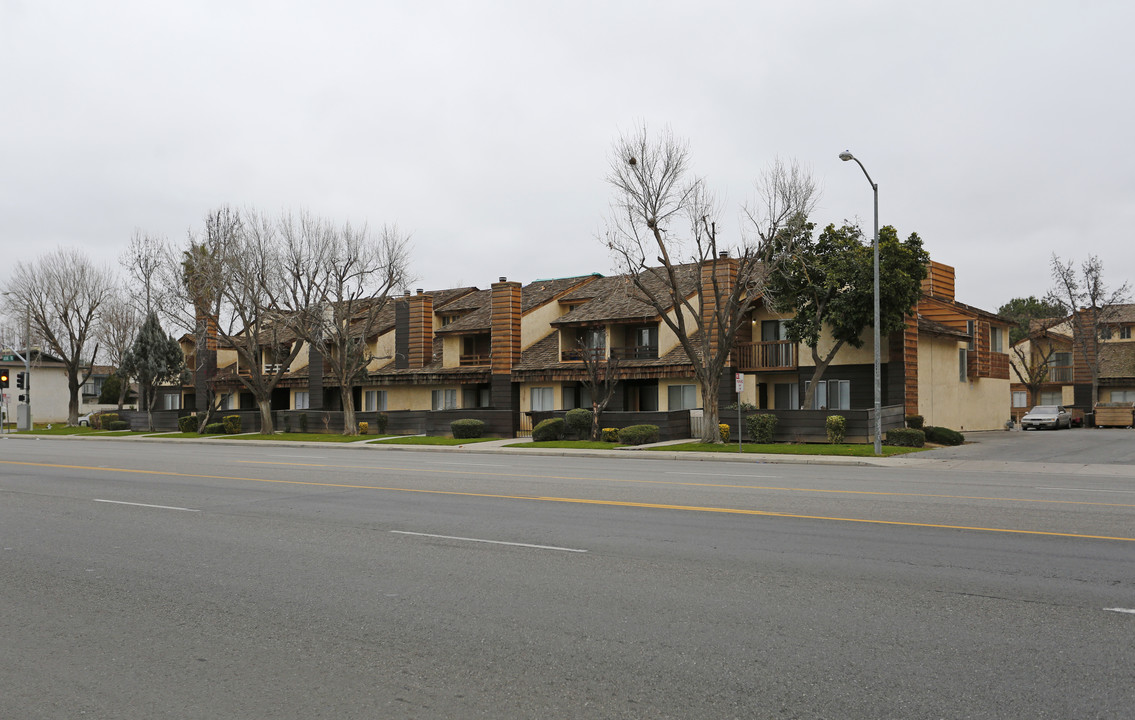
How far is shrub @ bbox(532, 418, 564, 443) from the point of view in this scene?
36125mm

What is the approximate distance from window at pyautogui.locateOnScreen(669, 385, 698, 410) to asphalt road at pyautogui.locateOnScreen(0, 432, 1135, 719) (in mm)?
24247

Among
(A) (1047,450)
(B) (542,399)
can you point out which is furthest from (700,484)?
(B) (542,399)

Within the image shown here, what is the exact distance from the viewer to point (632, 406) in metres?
41.5

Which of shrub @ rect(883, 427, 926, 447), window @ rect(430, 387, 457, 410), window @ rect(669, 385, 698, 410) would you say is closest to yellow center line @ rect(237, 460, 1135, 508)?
shrub @ rect(883, 427, 926, 447)

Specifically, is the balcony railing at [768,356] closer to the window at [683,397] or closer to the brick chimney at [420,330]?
the window at [683,397]

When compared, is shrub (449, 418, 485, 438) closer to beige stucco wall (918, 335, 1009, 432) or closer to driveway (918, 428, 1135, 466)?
beige stucco wall (918, 335, 1009, 432)

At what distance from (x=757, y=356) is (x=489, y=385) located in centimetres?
1397

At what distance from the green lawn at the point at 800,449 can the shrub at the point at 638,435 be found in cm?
175

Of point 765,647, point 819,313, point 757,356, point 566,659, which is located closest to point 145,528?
point 566,659

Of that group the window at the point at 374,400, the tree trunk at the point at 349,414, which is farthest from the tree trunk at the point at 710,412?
the window at the point at 374,400

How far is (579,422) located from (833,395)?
10.3 metres

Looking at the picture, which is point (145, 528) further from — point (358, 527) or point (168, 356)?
point (168, 356)

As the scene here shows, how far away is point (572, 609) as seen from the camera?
707cm

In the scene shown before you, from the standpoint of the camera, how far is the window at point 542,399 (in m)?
41.7
